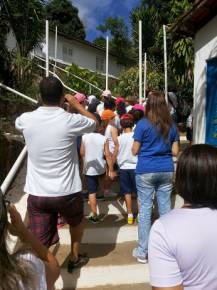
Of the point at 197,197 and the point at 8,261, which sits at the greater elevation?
the point at 197,197

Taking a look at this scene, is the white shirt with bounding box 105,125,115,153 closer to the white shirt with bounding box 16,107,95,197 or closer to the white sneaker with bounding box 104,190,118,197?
the white sneaker with bounding box 104,190,118,197

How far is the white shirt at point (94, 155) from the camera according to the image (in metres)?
5.48

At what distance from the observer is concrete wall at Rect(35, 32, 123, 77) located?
31.1 metres

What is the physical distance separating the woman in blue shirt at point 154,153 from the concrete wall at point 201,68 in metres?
3.16

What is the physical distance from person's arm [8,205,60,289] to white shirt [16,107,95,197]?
1564 mm

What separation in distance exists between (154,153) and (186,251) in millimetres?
2705

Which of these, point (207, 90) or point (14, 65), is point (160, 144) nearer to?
point (207, 90)

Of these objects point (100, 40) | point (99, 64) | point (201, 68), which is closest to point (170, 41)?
point (201, 68)

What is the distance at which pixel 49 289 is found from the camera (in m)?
2.03

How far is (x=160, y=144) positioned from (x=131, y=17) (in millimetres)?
21083

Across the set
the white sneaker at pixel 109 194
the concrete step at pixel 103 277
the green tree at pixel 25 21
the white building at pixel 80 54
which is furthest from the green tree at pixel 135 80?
the concrete step at pixel 103 277

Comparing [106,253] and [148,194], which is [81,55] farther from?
[148,194]

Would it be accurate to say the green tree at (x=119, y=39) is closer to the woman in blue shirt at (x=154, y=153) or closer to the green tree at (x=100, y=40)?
the green tree at (x=100, y=40)

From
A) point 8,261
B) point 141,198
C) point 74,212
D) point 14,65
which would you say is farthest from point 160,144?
point 14,65
